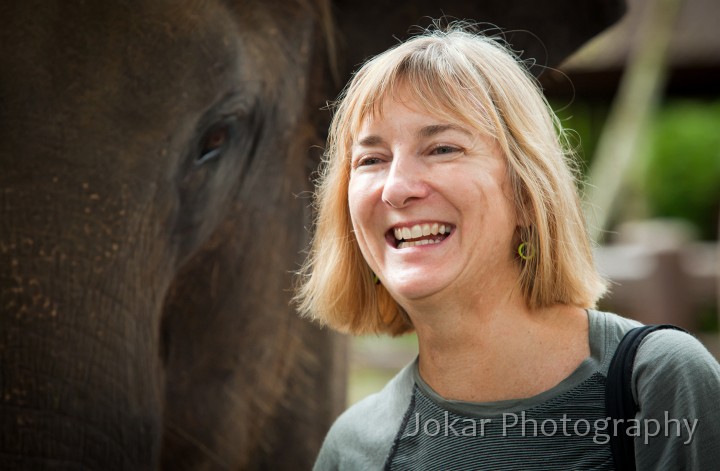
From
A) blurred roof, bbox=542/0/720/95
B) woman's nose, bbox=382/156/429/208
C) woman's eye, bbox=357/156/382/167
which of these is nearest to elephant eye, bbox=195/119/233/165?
woman's eye, bbox=357/156/382/167

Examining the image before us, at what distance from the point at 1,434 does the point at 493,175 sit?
1041mm

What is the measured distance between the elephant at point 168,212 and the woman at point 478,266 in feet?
1.92

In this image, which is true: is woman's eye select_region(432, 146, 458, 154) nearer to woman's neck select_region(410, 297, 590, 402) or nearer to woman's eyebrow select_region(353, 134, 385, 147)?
woman's eyebrow select_region(353, 134, 385, 147)

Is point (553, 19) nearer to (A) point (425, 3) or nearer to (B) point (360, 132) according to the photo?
(A) point (425, 3)

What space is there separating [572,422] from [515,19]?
155 centimetres

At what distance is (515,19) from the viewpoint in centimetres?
301

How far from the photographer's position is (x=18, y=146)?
88.2 inches

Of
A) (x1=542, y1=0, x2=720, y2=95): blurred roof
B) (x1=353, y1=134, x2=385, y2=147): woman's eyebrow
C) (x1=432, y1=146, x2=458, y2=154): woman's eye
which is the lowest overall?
(x1=432, y1=146, x2=458, y2=154): woman's eye

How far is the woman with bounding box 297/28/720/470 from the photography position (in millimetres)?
1790

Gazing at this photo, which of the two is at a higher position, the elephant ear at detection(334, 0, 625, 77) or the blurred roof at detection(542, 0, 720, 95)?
the blurred roof at detection(542, 0, 720, 95)

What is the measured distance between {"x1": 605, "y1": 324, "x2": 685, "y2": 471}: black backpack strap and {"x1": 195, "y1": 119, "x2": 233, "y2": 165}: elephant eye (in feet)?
4.07

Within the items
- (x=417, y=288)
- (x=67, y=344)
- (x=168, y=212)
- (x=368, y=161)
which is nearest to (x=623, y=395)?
(x=417, y=288)

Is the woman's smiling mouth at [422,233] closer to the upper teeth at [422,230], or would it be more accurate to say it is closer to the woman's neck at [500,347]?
the upper teeth at [422,230]

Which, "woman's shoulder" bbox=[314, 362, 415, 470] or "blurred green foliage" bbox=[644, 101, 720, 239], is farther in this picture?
"blurred green foliage" bbox=[644, 101, 720, 239]
